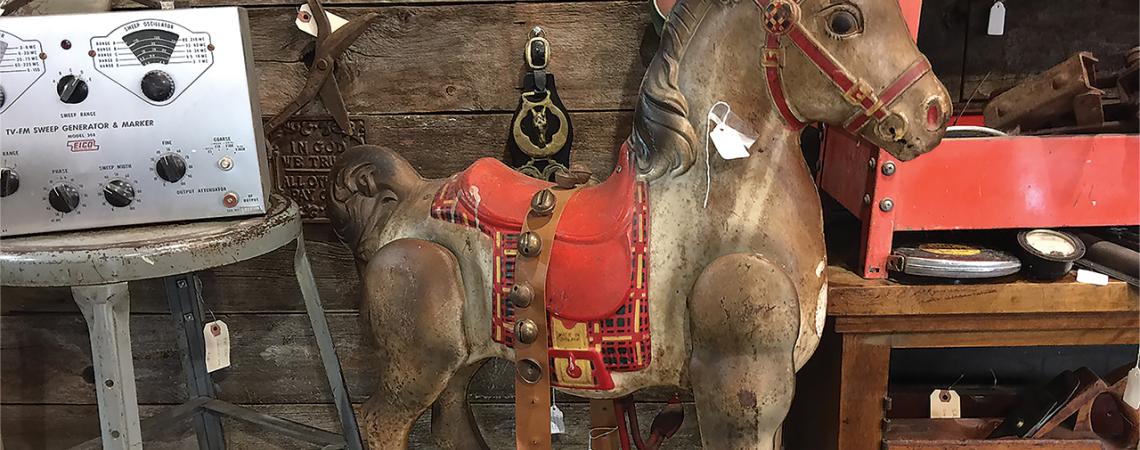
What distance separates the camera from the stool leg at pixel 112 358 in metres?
0.90

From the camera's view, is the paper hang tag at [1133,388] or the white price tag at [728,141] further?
the paper hang tag at [1133,388]

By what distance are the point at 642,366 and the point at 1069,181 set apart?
24.8 inches

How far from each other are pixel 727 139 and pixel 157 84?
721 mm

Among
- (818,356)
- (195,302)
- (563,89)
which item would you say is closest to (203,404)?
(195,302)

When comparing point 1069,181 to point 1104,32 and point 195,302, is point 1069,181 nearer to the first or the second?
point 1104,32

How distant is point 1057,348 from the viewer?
1.45 metres

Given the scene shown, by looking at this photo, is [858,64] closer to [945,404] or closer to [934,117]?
[934,117]

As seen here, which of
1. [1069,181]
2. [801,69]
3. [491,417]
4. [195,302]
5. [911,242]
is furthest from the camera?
[491,417]

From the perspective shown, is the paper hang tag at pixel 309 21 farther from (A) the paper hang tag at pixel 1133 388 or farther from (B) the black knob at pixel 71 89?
(A) the paper hang tag at pixel 1133 388

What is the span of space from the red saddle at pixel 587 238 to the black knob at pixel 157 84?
1.32ft

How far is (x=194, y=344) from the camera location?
1.38m

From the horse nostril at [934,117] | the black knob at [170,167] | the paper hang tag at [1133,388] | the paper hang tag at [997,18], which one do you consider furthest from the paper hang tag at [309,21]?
the paper hang tag at [1133,388]

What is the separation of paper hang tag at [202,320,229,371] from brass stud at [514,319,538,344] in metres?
0.61

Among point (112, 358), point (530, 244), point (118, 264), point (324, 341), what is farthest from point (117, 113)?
point (530, 244)
